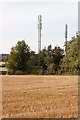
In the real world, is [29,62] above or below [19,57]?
below

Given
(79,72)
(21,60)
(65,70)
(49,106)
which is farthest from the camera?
(21,60)

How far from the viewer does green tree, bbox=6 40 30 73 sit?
54.3 m

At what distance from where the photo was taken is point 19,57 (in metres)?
55.0

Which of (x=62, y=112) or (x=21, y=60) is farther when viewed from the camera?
(x=21, y=60)

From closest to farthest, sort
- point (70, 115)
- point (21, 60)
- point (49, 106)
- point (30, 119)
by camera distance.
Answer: point (30, 119) < point (70, 115) < point (49, 106) < point (21, 60)

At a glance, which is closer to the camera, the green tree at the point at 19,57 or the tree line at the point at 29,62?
the tree line at the point at 29,62

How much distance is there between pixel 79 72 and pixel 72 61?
715 centimetres

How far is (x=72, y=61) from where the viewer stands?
3772 cm

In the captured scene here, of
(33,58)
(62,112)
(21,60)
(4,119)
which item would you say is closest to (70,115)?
(62,112)

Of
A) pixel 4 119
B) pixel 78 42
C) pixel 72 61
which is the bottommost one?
pixel 4 119

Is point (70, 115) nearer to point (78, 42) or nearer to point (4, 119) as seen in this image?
point (4, 119)

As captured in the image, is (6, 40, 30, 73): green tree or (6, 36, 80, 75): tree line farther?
(6, 40, 30, 73): green tree

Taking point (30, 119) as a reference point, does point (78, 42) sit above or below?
above

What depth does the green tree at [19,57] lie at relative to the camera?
54.3 metres
